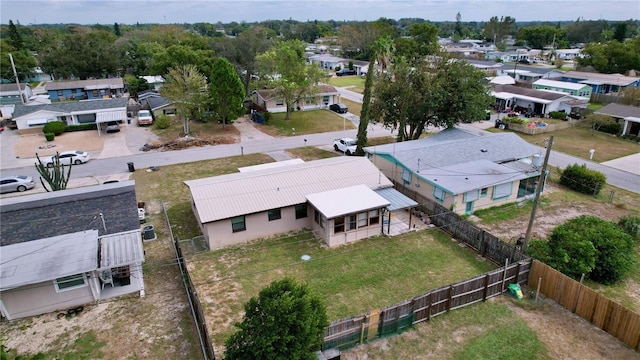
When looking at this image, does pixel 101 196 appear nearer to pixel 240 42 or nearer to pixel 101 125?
pixel 101 125

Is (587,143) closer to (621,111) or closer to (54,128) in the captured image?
(621,111)

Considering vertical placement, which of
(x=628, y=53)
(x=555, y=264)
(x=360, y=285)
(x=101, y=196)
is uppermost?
(x=628, y=53)

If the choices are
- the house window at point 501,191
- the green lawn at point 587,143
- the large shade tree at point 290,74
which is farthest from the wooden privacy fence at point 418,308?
the large shade tree at point 290,74

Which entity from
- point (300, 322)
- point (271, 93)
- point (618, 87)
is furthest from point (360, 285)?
point (618, 87)

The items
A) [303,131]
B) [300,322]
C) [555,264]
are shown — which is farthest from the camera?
[303,131]

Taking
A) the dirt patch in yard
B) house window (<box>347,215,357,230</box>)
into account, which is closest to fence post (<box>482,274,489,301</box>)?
house window (<box>347,215,357,230</box>)

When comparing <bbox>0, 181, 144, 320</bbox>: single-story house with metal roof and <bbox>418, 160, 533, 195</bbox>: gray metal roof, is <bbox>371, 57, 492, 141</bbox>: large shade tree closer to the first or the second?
<bbox>418, 160, 533, 195</bbox>: gray metal roof
